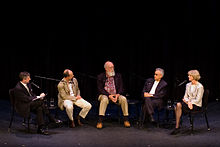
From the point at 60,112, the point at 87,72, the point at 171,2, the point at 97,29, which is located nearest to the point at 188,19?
the point at 171,2

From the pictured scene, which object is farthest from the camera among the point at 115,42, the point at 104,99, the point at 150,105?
the point at 115,42

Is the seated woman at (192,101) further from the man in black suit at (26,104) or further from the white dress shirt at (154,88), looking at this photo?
the man in black suit at (26,104)

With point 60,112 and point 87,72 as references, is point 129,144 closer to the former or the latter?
point 60,112

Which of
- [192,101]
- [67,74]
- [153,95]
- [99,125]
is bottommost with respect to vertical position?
[99,125]

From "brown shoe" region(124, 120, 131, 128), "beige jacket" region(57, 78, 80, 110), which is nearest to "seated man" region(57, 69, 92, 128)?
"beige jacket" region(57, 78, 80, 110)

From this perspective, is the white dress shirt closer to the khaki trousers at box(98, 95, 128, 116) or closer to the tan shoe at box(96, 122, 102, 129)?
the khaki trousers at box(98, 95, 128, 116)

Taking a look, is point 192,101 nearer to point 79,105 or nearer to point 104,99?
point 104,99

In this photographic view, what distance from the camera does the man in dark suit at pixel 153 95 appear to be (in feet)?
21.5

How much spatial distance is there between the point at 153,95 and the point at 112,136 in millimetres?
1227

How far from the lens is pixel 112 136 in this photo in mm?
6016

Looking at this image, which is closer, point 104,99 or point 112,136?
point 112,136

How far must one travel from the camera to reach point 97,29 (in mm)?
8844

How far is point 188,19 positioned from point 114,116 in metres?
2.83

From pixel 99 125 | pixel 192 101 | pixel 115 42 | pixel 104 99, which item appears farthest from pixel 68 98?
pixel 115 42
